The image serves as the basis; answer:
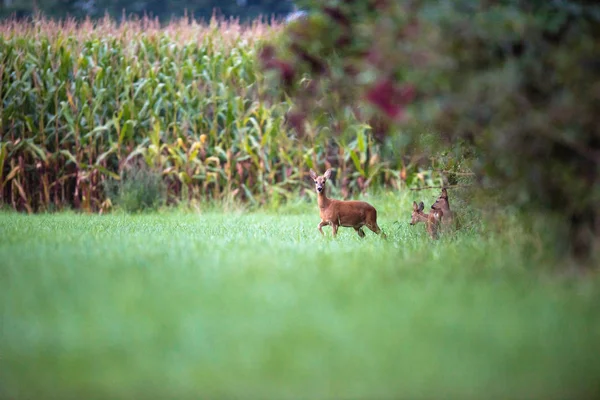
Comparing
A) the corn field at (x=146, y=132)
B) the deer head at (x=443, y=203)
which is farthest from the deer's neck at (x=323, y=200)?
the corn field at (x=146, y=132)

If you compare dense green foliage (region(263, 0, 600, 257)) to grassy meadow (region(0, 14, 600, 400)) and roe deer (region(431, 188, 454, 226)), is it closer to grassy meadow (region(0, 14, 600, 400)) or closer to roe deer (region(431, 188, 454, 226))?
grassy meadow (region(0, 14, 600, 400))

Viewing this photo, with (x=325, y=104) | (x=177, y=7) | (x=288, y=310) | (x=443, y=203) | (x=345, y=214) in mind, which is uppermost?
(x=177, y=7)

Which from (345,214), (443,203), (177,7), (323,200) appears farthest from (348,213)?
(177,7)

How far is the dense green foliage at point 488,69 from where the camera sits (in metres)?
3.61

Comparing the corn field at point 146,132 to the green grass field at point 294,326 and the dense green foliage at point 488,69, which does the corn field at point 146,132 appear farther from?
the dense green foliage at point 488,69

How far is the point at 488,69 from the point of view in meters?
3.95

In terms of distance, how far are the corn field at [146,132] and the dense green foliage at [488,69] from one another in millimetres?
7261

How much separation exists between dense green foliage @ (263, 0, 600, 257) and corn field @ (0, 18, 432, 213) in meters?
7.26

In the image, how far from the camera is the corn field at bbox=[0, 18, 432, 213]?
39.0ft

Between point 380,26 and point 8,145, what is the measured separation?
958cm

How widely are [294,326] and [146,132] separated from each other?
9.66 meters

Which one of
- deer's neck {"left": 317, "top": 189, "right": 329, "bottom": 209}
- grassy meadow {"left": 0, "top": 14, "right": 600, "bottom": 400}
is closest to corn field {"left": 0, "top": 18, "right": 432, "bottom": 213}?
grassy meadow {"left": 0, "top": 14, "right": 600, "bottom": 400}

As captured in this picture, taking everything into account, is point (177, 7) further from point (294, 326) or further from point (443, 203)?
point (294, 326)

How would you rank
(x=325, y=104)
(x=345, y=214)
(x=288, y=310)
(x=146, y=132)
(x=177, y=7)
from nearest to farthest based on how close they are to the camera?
(x=288, y=310) < (x=325, y=104) < (x=345, y=214) < (x=146, y=132) < (x=177, y=7)
